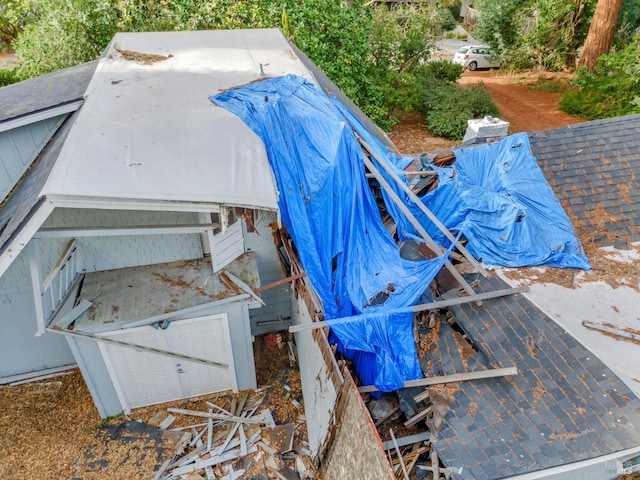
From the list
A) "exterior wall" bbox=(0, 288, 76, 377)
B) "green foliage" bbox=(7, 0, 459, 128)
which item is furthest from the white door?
"green foliage" bbox=(7, 0, 459, 128)

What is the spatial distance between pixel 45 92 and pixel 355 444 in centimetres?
875

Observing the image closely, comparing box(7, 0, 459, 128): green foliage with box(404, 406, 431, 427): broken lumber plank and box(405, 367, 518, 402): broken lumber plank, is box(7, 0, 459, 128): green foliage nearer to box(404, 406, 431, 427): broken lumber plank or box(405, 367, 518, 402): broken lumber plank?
box(405, 367, 518, 402): broken lumber plank

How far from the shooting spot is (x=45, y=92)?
8148mm

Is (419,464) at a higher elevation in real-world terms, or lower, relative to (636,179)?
lower

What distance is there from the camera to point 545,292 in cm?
619

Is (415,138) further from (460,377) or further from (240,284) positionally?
(460,377)

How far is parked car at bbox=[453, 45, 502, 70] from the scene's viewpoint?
87.7ft

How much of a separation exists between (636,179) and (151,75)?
996cm

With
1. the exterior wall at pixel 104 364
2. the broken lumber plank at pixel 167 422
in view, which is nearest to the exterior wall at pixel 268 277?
the exterior wall at pixel 104 364

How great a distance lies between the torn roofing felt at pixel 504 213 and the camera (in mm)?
6723

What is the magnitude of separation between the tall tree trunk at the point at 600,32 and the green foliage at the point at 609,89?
1030 millimetres

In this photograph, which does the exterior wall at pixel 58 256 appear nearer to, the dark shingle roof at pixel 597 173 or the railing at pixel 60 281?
the railing at pixel 60 281

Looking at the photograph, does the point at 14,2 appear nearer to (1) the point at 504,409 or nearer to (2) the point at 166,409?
(2) the point at 166,409

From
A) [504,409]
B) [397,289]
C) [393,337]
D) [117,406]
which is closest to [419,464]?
[504,409]
